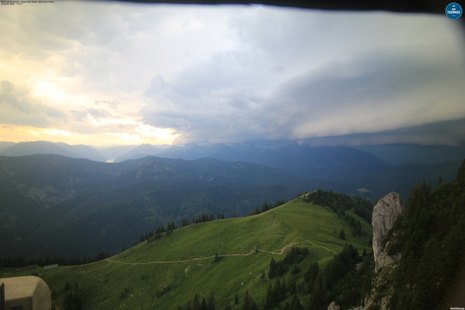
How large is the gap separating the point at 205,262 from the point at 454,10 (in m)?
78.4

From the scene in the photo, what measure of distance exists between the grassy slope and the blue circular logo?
55.3 meters

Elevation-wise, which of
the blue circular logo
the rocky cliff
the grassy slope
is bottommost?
the grassy slope

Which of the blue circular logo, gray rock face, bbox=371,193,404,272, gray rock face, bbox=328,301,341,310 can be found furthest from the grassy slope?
the blue circular logo

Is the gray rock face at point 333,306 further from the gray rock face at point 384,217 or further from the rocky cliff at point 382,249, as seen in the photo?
the gray rock face at point 384,217

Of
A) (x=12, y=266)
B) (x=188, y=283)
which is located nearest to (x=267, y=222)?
(x=188, y=283)

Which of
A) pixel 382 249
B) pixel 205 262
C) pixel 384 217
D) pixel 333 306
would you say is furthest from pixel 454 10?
pixel 205 262

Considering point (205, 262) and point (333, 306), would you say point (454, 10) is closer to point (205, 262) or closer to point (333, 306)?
point (333, 306)

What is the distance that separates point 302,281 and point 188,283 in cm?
2727

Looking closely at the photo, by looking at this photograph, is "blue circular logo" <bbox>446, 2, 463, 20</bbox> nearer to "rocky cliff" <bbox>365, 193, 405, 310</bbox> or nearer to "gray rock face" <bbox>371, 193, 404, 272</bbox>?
"rocky cliff" <bbox>365, 193, 405, 310</bbox>

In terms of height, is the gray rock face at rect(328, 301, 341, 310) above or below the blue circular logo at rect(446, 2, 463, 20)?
below

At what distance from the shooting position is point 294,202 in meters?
108

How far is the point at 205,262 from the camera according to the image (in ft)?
254

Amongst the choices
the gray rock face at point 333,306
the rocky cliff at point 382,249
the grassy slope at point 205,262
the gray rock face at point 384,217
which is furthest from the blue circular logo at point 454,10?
the grassy slope at point 205,262

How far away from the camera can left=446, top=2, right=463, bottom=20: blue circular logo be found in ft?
13.1
